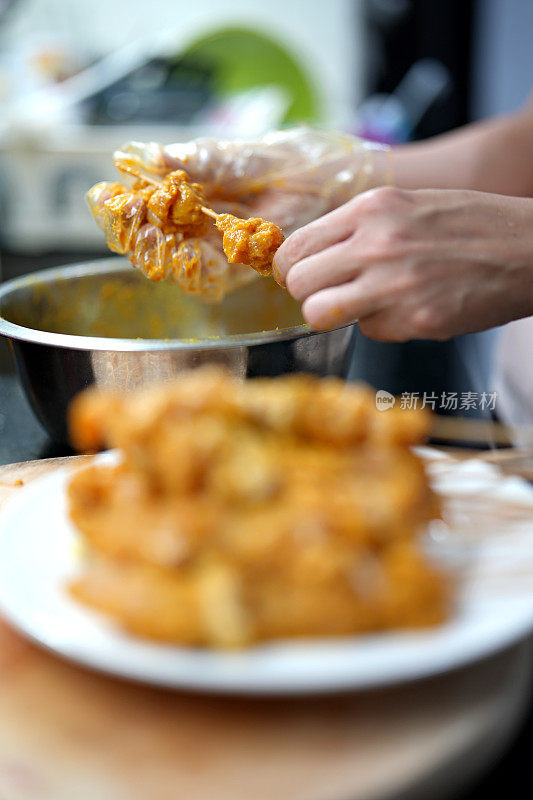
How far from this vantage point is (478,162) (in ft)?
4.08

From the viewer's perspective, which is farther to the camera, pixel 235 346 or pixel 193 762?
pixel 235 346

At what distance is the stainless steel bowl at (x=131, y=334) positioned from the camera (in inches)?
27.8

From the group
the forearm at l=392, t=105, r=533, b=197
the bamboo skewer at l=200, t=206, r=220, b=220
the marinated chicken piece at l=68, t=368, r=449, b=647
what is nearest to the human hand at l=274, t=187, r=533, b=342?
the bamboo skewer at l=200, t=206, r=220, b=220

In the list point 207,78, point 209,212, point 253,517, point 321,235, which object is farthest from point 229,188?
point 207,78

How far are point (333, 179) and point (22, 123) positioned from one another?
5.65 feet

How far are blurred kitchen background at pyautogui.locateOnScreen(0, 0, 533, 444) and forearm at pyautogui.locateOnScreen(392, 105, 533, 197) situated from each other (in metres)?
0.71

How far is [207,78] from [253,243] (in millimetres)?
2135

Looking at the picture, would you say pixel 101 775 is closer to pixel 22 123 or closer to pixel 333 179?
pixel 333 179

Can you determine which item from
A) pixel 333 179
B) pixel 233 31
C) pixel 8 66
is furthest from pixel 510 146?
pixel 8 66

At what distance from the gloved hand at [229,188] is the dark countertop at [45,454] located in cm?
22

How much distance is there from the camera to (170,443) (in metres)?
0.42

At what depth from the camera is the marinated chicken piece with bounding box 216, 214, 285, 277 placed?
78 cm

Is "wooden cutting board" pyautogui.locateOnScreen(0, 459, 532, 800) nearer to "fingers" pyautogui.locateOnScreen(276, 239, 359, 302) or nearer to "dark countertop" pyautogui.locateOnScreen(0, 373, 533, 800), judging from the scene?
"dark countertop" pyautogui.locateOnScreen(0, 373, 533, 800)

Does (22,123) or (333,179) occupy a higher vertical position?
(333,179)
